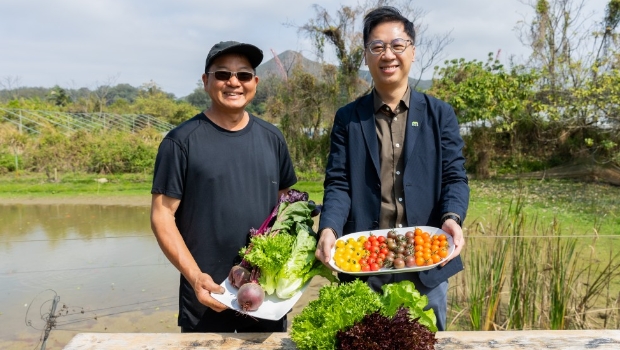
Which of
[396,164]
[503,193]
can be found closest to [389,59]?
[396,164]

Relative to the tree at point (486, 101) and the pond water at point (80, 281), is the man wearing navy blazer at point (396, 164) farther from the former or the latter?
the tree at point (486, 101)

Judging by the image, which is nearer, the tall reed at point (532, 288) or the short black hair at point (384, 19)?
the short black hair at point (384, 19)

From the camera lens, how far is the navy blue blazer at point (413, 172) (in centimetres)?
264

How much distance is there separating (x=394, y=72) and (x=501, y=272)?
87.0 inches

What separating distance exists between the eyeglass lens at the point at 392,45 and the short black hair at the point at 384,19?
9 cm

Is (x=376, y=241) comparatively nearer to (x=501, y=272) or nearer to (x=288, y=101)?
(x=501, y=272)

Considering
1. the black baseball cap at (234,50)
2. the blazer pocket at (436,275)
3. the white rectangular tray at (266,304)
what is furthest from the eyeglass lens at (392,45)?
the white rectangular tray at (266,304)

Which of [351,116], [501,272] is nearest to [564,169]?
[501,272]

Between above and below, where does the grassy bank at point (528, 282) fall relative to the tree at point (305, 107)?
below

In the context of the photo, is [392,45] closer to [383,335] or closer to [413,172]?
[413,172]

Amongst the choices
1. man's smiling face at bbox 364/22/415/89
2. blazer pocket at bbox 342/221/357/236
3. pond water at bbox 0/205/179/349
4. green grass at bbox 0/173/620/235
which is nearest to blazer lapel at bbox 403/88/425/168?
man's smiling face at bbox 364/22/415/89

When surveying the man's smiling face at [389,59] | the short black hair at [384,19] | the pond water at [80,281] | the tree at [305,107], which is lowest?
the pond water at [80,281]

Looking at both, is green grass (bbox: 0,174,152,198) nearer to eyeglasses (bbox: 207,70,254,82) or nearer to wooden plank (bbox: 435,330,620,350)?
eyeglasses (bbox: 207,70,254,82)

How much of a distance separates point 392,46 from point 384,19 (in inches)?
6.2
